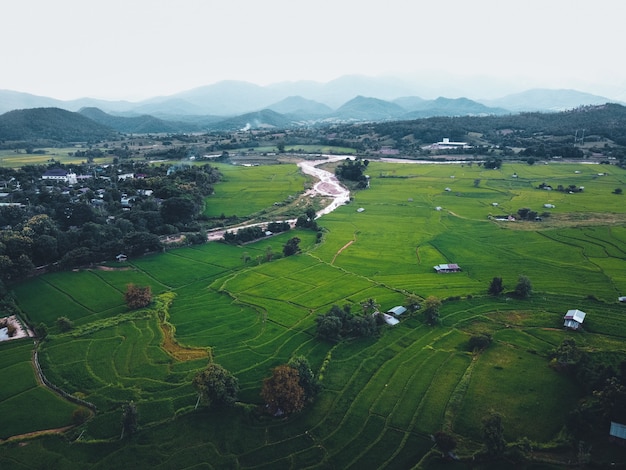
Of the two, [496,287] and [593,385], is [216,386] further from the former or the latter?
[496,287]

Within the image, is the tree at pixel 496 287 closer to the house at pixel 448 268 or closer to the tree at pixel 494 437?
the house at pixel 448 268

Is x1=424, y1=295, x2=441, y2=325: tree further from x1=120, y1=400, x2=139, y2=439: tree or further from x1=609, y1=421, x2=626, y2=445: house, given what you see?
x1=120, y1=400, x2=139, y2=439: tree

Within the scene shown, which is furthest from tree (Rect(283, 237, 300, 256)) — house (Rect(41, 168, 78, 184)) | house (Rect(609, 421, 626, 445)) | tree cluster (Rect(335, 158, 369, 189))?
house (Rect(41, 168, 78, 184))

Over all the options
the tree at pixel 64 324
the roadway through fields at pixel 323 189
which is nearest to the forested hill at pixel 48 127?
the roadway through fields at pixel 323 189

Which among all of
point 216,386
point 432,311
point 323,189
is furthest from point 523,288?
point 323,189

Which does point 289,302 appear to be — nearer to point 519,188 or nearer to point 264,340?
point 264,340

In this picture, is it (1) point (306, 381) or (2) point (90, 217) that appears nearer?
(1) point (306, 381)
